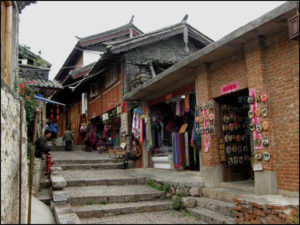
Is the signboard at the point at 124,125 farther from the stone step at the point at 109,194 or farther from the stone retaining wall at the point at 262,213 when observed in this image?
the stone retaining wall at the point at 262,213

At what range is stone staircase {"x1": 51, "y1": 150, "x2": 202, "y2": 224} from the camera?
6.08 m

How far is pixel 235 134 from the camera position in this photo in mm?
7617

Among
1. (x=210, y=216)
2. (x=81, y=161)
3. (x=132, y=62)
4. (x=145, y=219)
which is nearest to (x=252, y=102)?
(x=210, y=216)

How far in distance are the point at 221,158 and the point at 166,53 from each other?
858 centimetres

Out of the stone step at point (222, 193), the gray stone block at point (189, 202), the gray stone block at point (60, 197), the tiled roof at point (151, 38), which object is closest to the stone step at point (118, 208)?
the gray stone block at point (60, 197)

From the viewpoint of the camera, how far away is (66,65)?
2325 centimetres

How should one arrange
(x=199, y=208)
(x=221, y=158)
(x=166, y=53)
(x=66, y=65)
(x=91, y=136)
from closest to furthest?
(x=199, y=208) → (x=221, y=158) → (x=166, y=53) → (x=91, y=136) → (x=66, y=65)

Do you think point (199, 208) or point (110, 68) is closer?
point (199, 208)

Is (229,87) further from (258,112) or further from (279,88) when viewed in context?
(279,88)

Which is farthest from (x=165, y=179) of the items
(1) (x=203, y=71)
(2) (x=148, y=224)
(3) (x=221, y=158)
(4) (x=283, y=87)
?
(4) (x=283, y=87)

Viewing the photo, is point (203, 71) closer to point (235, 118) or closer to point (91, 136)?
point (235, 118)

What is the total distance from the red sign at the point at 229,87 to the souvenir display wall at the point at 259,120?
0.68 metres

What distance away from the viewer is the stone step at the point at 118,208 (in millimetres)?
6315

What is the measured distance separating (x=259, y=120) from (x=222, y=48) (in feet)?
6.26
